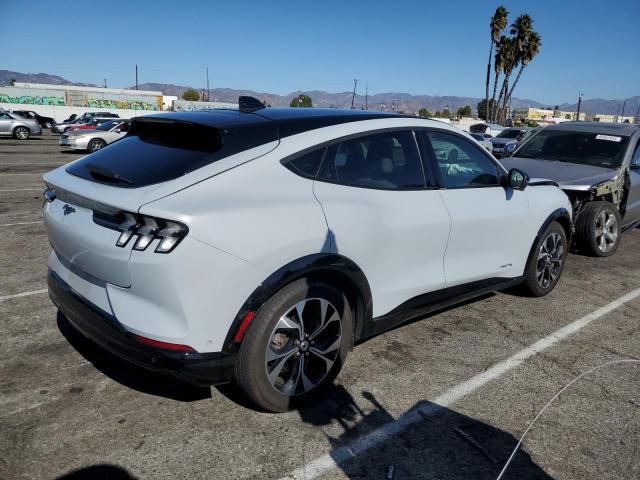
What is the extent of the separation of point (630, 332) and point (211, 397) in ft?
11.6

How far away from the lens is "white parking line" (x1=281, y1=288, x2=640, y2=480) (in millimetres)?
2554

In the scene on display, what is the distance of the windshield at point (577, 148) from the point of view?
707 centimetres

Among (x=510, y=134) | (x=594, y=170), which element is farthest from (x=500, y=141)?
(x=594, y=170)

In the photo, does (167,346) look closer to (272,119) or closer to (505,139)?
(272,119)

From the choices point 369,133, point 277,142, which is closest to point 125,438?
point 277,142

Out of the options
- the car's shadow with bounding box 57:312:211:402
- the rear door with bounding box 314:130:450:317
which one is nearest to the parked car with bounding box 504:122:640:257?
the rear door with bounding box 314:130:450:317

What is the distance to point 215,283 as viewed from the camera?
2.46m

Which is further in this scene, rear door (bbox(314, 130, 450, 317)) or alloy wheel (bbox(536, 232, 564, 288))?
alloy wheel (bbox(536, 232, 564, 288))

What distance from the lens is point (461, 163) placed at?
4004 millimetres

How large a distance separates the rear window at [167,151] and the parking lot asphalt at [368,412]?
1315 millimetres

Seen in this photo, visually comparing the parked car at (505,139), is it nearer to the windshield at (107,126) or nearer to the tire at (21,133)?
the windshield at (107,126)

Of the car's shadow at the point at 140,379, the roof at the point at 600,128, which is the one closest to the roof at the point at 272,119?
the car's shadow at the point at 140,379

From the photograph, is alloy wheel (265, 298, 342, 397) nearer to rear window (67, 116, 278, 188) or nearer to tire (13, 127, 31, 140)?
rear window (67, 116, 278, 188)

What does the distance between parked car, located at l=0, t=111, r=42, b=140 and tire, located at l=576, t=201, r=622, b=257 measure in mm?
28456
